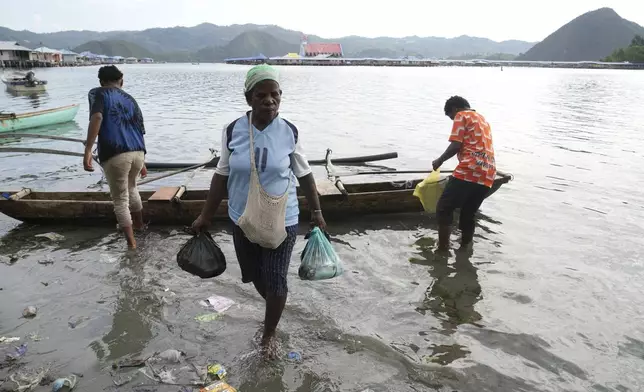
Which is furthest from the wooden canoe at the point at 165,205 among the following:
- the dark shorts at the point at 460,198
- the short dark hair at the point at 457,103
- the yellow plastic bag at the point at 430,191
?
the short dark hair at the point at 457,103

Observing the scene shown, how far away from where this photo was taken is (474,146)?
4.95 metres

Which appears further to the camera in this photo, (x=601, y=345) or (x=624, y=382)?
(x=601, y=345)

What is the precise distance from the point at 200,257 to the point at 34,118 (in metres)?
16.7

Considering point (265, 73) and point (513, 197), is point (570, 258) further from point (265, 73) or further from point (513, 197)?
point (265, 73)

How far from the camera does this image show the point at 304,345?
3.78 m

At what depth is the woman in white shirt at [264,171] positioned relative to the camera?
9.15 feet

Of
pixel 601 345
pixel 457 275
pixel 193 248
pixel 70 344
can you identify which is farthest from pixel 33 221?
pixel 601 345

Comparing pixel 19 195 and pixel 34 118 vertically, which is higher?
pixel 34 118

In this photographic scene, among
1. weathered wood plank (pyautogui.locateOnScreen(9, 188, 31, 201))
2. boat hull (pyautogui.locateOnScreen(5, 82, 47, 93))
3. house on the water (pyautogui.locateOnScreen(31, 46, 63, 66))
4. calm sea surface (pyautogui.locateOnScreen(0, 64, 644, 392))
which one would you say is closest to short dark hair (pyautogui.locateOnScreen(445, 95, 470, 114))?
calm sea surface (pyautogui.locateOnScreen(0, 64, 644, 392))

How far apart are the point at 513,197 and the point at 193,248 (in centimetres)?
746

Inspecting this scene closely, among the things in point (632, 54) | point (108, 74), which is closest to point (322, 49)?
point (632, 54)

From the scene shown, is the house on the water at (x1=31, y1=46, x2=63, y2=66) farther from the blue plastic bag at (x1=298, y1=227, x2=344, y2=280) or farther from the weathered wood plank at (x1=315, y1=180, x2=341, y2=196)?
the blue plastic bag at (x1=298, y1=227, x2=344, y2=280)

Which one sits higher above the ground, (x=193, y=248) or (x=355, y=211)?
(x=193, y=248)

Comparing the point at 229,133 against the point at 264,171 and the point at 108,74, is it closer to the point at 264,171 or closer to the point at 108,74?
the point at 264,171
